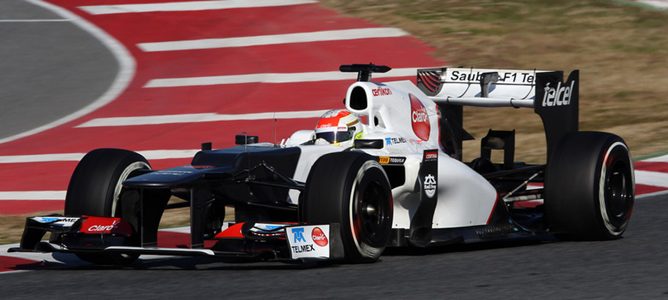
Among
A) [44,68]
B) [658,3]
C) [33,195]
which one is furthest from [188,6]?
[33,195]

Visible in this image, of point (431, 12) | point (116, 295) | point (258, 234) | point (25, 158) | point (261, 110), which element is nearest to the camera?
point (116, 295)

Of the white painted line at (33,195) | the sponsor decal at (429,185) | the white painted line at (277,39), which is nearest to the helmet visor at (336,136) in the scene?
the sponsor decal at (429,185)

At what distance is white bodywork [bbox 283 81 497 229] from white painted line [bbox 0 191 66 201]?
4171 mm

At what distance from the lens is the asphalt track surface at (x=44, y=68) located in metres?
18.0

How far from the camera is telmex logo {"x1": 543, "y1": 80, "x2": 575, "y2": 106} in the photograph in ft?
34.5

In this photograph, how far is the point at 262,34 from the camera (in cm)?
2114

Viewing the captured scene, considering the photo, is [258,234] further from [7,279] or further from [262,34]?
[262,34]

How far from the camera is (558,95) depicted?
10633 mm

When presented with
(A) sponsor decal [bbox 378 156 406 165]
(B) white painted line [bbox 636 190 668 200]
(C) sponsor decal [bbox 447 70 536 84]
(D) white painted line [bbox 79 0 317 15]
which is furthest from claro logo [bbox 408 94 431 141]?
(D) white painted line [bbox 79 0 317 15]

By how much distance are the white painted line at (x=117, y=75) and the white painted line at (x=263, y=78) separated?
49 cm

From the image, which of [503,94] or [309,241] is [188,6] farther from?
[309,241]

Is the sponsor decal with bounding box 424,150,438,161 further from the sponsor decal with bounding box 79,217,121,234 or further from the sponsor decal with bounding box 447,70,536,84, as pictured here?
the sponsor decal with bounding box 79,217,121,234

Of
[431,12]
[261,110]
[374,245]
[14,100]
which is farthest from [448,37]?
[374,245]

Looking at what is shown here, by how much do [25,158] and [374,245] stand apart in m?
7.58
